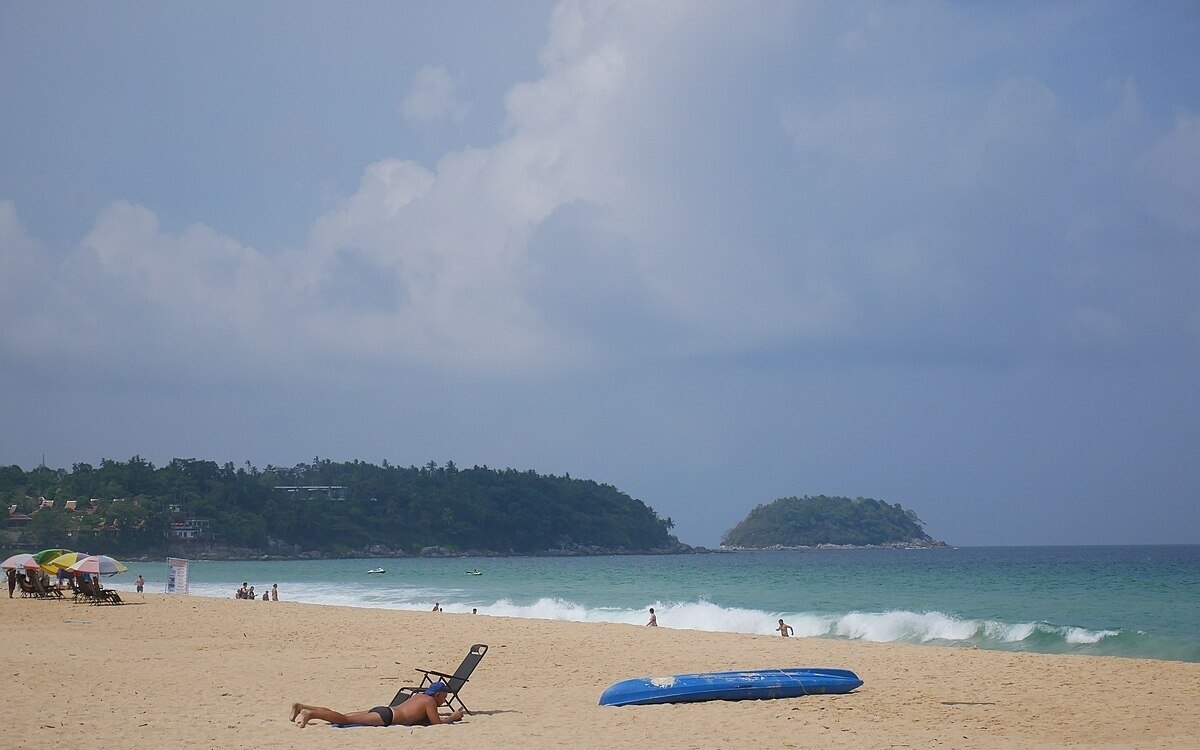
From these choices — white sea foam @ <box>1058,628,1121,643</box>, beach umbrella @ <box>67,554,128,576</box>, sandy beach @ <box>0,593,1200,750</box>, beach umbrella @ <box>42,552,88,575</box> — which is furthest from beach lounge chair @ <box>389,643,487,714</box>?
beach umbrella @ <box>42,552,88,575</box>

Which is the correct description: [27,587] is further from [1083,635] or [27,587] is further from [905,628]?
[1083,635]

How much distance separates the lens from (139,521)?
12481cm

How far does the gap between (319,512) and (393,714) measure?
14314 cm

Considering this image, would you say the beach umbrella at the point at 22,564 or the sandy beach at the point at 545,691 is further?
the beach umbrella at the point at 22,564

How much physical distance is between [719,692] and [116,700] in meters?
6.72

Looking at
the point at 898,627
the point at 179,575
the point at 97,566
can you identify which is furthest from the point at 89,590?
the point at 898,627

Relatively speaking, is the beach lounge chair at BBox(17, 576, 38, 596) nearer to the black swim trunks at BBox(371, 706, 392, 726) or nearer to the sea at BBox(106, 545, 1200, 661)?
the sea at BBox(106, 545, 1200, 661)

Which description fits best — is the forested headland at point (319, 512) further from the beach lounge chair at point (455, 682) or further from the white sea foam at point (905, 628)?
the beach lounge chair at point (455, 682)

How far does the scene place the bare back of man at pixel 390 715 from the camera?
9.81 meters

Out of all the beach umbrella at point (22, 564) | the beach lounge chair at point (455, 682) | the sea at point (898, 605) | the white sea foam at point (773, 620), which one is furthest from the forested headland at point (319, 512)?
the beach lounge chair at point (455, 682)

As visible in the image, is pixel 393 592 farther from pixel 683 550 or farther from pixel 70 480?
pixel 683 550

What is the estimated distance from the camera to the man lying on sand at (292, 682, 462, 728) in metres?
9.81

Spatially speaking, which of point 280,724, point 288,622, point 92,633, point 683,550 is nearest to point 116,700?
point 280,724

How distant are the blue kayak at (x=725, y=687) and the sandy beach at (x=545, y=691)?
270 mm
